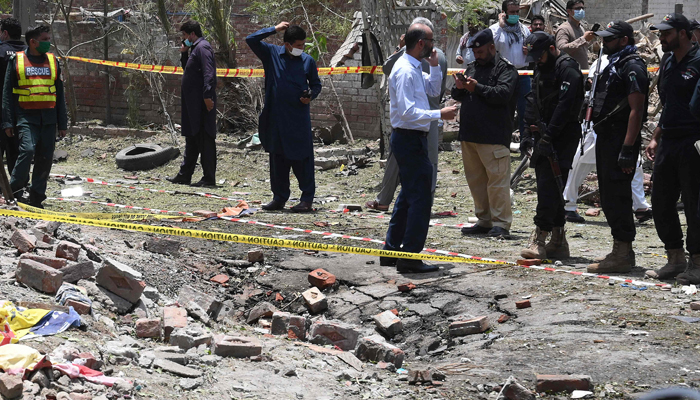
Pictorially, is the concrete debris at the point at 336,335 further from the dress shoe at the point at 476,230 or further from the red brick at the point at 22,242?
the dress shoe at the point at 476,230

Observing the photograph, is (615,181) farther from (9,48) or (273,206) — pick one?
(9,48)

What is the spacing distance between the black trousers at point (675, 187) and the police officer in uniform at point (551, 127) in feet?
2.71

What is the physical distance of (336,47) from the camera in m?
16.0

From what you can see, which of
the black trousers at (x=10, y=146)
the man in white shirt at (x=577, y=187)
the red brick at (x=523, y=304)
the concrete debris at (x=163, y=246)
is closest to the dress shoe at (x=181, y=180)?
the black trousers at (x=10, y=146)

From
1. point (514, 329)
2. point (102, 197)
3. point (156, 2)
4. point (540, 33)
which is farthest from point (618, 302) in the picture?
point (156, 2)

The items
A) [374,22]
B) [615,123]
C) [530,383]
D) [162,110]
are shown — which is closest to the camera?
[530,383]

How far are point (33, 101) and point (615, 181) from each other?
214 inches

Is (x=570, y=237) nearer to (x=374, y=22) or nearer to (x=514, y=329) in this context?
(x=514, y=329)

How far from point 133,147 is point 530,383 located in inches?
405

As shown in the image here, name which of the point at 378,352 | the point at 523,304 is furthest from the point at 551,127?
the point at 378,352

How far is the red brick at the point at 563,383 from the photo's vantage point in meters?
3.60

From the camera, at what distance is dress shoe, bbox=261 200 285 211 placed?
28.7 feet

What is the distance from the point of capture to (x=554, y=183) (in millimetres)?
6172

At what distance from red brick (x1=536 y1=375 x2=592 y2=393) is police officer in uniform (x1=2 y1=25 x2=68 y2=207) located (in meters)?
5.74
